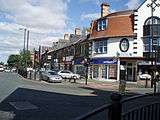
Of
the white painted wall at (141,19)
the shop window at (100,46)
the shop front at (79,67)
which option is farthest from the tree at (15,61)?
the white painted wall at (141,19)

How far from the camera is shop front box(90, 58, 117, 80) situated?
52781 millimetres

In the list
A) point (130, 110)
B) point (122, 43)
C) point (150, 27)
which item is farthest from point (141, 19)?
point (130, 110)

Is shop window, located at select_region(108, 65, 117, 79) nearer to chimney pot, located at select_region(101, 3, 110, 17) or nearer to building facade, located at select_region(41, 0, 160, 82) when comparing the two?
building facade, located at select_region(41, 0, 160, 82)

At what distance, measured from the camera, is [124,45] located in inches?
2056

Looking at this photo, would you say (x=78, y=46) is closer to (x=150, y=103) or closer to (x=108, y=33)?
(x=108, y=33)

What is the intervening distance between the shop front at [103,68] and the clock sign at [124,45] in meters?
2.13

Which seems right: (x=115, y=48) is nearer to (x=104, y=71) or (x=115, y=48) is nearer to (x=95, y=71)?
(x=104, y=71)

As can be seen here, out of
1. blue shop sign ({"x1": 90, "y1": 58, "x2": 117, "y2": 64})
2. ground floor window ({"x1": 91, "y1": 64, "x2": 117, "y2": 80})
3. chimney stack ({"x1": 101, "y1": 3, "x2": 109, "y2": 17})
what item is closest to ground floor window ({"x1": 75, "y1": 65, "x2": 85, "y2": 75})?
ground floor window ({"x1": 91, "y1": 64, "x2": 117, "y2": 80})

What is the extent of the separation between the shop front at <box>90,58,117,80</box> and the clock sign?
2134 millimetres

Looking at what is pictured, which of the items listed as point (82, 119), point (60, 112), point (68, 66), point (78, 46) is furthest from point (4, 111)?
point (68, 66)

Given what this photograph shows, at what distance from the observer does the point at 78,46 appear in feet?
221

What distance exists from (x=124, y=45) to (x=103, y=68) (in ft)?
16.4

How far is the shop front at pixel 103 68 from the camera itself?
52781 millimetres

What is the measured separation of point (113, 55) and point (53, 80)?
11280 mm
